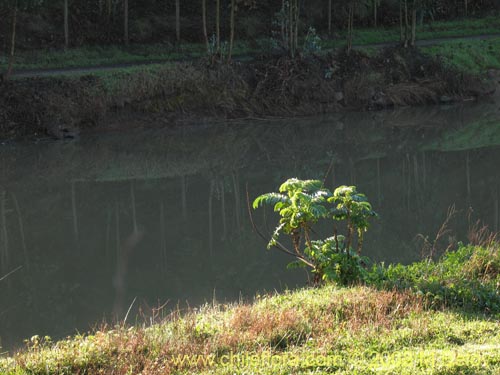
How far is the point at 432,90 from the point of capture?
27.8 meters

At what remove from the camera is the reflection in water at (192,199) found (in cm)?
1034

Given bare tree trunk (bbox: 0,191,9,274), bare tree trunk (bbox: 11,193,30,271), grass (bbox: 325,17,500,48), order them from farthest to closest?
1. grass (bbox: 325,17,500,48)
2. bare tree trunk (bbox: 11,193,30,271)
3. bare tree trunk (bbox: 0,191,9,274)

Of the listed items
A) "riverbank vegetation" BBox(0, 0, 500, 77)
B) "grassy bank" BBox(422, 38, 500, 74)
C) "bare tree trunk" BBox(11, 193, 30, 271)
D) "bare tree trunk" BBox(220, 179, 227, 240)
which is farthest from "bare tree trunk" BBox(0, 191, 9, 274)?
"grassy bank" BBox(422, 38, 500, 74)

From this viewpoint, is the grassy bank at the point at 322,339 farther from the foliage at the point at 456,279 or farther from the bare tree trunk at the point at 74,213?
the bare tree trunk at the point at 74,213

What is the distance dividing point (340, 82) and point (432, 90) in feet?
11.9

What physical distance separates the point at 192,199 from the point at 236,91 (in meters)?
9.76

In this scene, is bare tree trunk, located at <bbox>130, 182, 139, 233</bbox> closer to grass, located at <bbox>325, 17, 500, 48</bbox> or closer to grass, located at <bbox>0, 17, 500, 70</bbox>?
grass, located at <bbox>0, 17, 500, 70</bbox>

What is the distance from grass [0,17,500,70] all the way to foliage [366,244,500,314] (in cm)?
1847

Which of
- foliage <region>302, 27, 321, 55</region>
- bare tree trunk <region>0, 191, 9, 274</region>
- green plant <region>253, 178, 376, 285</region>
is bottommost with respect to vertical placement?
bare tree trunk <region>0, 191, 9, 274</region>

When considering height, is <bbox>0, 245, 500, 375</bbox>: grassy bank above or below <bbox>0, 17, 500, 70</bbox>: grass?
below

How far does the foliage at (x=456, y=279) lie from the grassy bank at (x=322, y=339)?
0.05ft

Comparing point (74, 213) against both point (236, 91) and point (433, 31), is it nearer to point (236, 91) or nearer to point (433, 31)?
point (236, 91)

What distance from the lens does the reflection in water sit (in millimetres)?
10336

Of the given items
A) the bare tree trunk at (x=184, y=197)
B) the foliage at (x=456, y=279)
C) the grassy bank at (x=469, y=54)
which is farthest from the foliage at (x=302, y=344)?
the grassy bank at (x=469, y=54)
